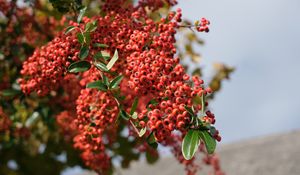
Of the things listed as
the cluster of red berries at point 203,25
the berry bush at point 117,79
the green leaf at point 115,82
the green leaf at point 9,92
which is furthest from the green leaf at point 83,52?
the green leaf at point 9,92

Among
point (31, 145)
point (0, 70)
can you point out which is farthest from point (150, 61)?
point (31, 145)

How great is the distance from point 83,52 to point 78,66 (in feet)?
0.39

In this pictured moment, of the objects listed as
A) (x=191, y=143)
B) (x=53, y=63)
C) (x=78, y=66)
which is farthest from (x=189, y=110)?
(x=53, y=63)

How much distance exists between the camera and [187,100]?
3.84 meters

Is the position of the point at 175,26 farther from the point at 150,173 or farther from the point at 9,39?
the point at 150,173

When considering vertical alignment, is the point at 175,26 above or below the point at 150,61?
above

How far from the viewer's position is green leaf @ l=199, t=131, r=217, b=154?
3.71m

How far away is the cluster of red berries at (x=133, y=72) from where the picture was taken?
149 inches

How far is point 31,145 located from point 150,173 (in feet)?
27.8

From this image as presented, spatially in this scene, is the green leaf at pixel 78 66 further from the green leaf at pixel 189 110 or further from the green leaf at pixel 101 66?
the green leaf at pixel 189 110

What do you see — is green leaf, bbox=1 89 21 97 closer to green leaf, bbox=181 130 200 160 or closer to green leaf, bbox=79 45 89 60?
green leaf, bbox=79 45 89 60

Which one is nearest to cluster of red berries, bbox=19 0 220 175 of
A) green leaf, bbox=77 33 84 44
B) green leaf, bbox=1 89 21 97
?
green leaf, bbox=77 33 84 44

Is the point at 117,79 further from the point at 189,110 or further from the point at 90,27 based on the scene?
the point at 189,110

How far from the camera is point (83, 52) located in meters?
4.39
